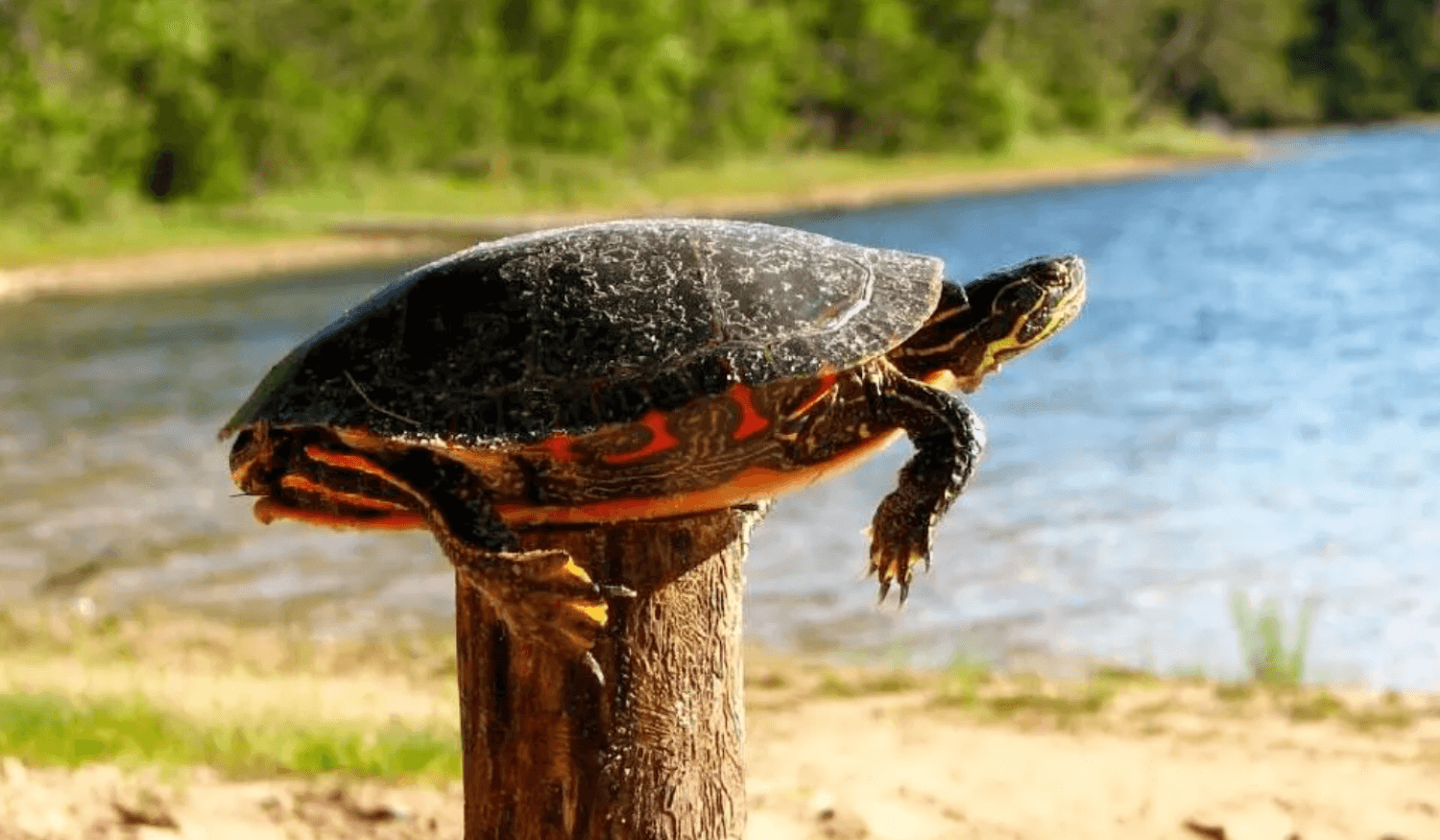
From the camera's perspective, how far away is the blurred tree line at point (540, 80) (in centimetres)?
3547

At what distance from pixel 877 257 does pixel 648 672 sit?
100 centimetres

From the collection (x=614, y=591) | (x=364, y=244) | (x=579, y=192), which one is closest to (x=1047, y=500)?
(x=614, y=591)

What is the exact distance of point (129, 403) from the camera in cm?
1772

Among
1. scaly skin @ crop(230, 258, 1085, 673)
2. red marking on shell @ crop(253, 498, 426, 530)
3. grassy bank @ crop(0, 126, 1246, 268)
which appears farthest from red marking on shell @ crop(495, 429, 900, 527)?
grassy bank @ crop(0, 126, 1246, 268)

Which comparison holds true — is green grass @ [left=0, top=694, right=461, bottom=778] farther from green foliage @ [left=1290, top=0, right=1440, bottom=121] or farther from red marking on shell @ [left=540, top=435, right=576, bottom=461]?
green foliage @ [left=1290, top=0, right=1440, bottom=121]

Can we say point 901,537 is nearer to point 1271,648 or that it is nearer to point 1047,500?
point 1271,648

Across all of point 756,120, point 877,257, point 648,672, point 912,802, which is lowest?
point 912,802

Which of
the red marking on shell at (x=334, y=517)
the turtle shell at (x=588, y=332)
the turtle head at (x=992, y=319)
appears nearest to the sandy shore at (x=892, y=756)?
the red marking on shell at (x=334, y=517)

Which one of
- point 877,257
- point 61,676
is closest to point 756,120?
point 61,676

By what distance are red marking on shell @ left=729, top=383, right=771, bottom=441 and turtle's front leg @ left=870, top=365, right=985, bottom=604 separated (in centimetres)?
25

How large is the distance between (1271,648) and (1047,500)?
459 cm

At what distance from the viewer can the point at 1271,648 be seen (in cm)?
780

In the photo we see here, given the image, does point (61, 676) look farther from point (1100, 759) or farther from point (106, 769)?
point (1100, 759)

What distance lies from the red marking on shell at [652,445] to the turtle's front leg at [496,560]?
0.71 ft
